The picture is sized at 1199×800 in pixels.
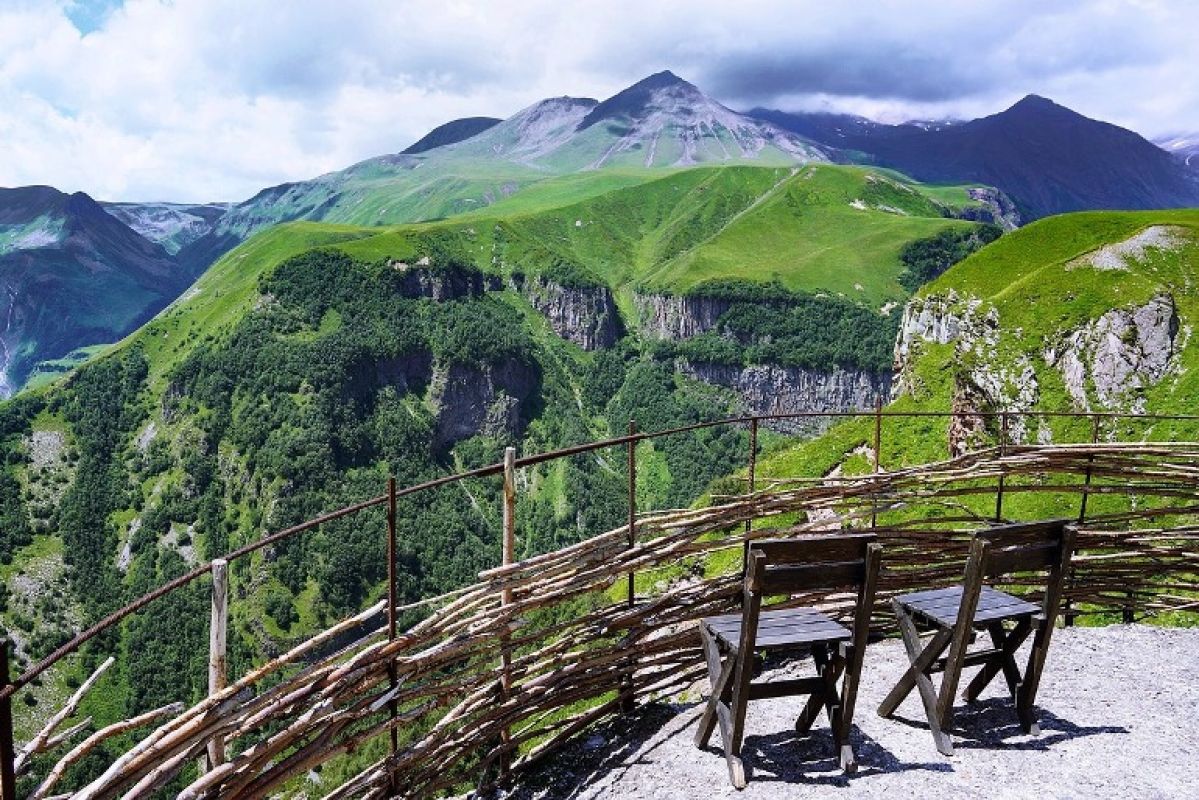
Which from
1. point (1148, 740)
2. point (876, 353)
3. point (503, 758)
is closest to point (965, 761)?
point (1148, 740)

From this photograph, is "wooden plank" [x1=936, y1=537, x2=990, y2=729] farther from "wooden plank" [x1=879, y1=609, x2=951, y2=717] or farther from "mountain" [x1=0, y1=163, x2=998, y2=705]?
"mountain" [x1=0, y1=163, x2=998, y2=705]

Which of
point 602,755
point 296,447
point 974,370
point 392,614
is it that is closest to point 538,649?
point 602,755

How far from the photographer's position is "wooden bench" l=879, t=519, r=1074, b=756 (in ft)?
18.6

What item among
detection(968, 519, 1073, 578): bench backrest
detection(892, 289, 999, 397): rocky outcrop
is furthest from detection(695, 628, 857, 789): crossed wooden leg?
detection(892, 289, 999, 397): rocky outcrop

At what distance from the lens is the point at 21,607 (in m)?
123

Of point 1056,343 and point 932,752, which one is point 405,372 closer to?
point 1056,343

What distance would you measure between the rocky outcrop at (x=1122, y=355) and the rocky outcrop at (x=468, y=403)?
166698 millimetres

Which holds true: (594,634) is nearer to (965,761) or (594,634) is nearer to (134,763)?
(965,761)

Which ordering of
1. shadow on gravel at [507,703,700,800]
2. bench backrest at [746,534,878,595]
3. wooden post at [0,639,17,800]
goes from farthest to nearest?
shadow on gravel at [507,703,700,800] → bench backrest at [746,534,878,595] → wooden post at [0,639,17,800]

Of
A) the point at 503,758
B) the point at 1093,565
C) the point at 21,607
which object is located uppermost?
the point at 1093,565

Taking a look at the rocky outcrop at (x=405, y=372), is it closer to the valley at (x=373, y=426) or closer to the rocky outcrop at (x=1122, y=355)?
the valley at (x=373, y=426)

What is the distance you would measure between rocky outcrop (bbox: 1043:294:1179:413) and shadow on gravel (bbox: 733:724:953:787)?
2787 centimetres

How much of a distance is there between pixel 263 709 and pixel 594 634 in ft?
8.83

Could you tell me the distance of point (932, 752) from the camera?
5961mm
